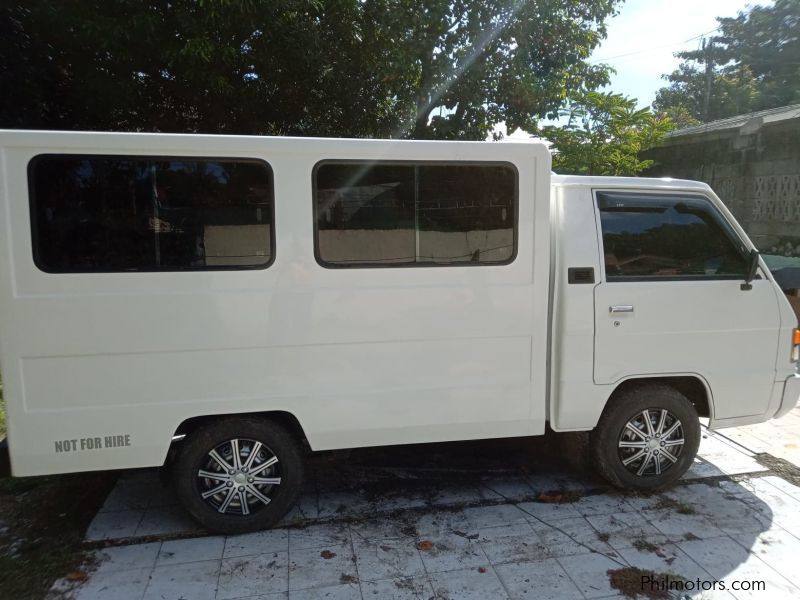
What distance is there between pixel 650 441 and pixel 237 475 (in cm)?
277

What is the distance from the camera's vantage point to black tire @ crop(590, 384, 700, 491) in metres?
3.64

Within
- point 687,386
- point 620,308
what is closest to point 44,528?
point 620,308

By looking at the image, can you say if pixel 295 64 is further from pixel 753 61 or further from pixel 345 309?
pixel 753 61

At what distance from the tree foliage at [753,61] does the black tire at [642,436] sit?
87.2 feet

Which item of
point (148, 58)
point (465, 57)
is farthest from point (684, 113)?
point (148, 58)

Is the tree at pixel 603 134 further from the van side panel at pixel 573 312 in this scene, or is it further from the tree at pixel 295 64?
the van side panel at pixel 573 312

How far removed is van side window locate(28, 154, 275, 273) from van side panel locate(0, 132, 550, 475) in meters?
0.06

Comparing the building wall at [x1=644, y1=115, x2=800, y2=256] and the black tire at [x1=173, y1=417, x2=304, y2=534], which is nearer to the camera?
the black tire at [x1=173, y1=417, x2=304, y2=534]

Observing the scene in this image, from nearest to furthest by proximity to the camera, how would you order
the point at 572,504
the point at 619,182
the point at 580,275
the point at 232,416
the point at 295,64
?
1. the point at 232,416
2. the point at 580,275
3. the point at 619,182
4. the point at 572,504
5. the point at 295,64

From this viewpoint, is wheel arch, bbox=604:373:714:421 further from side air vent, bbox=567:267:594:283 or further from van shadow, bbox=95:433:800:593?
side air vent, bbox=567:267:594:283

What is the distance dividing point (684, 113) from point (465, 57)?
85.1 ft

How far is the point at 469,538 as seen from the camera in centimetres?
328

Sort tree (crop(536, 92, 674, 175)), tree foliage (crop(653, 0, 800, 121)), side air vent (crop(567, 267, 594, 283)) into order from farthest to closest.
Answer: tree foliage (crop(653, 0, 800, 121)) < tree (crop(536, 92, 674, 175)) < side air vent (crop(567, 267, 594, 283))

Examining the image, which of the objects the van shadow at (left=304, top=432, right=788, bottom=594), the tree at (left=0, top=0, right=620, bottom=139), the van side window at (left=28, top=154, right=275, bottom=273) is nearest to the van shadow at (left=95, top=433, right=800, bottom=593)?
the van shadow at (left=304, top=432, right=788, bottom=594)
